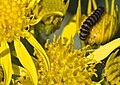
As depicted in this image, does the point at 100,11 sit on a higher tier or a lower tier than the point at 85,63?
higher

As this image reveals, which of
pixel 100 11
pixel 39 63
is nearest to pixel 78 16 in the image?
pixel 100 11

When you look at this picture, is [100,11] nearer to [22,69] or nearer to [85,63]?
[85,63]

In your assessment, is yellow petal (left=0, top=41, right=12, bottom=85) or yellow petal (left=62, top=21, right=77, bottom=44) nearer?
yellow petal (left=0, top=41, right=12, bottom=85)

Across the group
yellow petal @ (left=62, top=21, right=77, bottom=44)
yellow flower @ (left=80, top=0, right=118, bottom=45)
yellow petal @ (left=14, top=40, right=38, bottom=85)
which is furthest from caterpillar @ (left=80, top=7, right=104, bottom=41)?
yellow petal @ (left=14, top=40, right=38, bottom=85)

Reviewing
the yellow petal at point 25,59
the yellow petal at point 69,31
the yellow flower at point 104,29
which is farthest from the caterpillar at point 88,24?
the yellow petal at point 25,59

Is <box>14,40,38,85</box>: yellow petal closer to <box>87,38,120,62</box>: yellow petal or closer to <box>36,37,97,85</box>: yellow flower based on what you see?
<box>36,37,97,85</box>: yellow flower

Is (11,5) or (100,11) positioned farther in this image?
(100,11)

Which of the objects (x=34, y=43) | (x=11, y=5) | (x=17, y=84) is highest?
(x=11, y=5)
